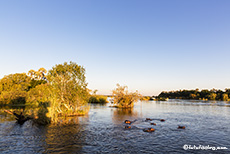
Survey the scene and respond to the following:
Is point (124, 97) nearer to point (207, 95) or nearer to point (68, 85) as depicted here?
point (68, 85)

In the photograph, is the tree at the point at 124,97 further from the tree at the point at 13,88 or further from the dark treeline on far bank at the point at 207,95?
the dark treeline on far bank at the point at 207,95

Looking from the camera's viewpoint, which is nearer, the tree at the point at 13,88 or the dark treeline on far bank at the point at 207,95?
the tree at the point at 13,88

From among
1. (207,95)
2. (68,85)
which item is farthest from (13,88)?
(207,95)

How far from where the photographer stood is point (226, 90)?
16925 cm

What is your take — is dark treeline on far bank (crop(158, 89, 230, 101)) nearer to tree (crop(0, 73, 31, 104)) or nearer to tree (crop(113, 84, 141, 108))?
tree (crop(113, 84, 141, 108))

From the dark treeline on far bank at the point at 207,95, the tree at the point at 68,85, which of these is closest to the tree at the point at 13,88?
the tree at the point at 68,85

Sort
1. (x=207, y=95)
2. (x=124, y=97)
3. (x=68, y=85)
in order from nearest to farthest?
(x=68, y=85), (x=124, y=97), (x=207, y=95)

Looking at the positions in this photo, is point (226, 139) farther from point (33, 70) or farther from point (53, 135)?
point (33, 70)

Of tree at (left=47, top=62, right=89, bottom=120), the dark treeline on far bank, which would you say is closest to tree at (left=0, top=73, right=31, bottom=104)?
tree at (left=47, top=62, right=89, bottom=120)

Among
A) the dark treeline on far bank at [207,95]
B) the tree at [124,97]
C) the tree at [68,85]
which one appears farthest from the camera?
the dark treeline on far bank at [207,95]

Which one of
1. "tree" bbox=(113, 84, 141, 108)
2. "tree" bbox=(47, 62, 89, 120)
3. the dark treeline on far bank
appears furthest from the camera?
the dark treeline on far bank

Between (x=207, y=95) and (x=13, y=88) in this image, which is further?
(x=207, y=95)

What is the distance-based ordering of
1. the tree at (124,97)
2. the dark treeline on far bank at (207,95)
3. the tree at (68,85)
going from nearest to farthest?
the tree at (68,85)
the tree at (124,97)
the dark treeline on far bank at (207,95)

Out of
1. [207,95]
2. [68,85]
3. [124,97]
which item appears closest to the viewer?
[68,85]
